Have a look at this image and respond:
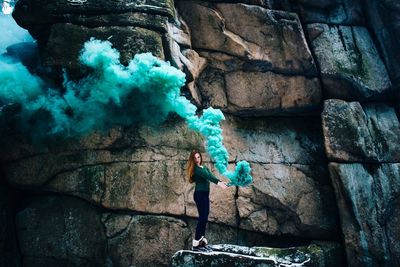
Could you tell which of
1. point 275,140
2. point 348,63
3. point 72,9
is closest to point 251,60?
point 275,140

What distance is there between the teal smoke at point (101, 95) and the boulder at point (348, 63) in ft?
16.8

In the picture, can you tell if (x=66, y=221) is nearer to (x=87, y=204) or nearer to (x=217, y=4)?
(x=87, y=204)

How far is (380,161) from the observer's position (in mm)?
11852

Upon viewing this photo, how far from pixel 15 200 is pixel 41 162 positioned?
1501mm

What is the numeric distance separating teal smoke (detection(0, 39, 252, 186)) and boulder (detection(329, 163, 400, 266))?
185 inches

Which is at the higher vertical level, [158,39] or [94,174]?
[158,39]

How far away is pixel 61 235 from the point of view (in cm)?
1048

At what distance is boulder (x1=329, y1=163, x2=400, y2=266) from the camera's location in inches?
428

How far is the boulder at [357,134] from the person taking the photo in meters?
11.6

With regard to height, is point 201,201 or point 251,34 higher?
point 251,34

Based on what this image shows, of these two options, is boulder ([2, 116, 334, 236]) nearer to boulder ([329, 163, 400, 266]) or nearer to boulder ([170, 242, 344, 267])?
boulder ([329, 163, 400, 266])

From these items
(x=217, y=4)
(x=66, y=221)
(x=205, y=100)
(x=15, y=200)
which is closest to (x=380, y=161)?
(x=205, y=100)

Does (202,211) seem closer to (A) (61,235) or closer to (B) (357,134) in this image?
(A) (61,235)

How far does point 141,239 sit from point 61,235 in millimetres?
2203
